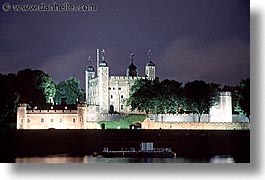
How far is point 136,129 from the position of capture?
5.43 metres

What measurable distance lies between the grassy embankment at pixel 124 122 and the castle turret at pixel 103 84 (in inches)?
4.5

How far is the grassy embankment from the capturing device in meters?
5.42

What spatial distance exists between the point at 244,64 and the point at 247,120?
401 mm

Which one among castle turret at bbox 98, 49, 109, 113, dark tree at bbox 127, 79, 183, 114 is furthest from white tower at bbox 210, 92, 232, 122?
castle turret at bbox 98, 49, 109, 113

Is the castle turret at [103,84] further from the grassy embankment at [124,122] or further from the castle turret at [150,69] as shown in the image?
the castle turret at [150,69]

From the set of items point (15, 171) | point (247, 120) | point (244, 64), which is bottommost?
point (15, 171)

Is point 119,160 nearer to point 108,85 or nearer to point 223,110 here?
point 108,85

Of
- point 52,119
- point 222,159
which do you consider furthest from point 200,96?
point 52,119

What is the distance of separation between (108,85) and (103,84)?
4 cm

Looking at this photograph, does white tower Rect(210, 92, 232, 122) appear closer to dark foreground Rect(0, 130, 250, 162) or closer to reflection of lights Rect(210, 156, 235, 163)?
dark foreground Rect(0, 130, 250, 162)

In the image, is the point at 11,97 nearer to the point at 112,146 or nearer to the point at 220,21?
the point at 112,146

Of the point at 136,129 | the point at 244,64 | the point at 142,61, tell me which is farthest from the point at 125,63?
the point at 244,64

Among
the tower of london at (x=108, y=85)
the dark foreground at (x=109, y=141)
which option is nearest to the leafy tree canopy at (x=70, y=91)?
the tower of london at (x=108, y=85)

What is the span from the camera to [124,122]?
5449mm
